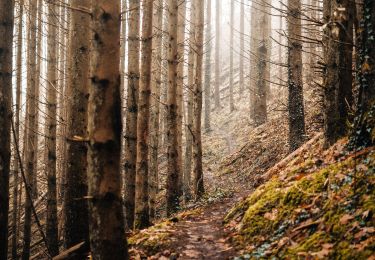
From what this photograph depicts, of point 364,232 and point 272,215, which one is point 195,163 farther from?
point 364,232

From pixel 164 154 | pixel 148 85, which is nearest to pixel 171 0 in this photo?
pixel 148 85

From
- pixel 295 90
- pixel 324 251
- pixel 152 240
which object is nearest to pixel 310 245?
pixel 324 251

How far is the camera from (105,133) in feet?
11.0

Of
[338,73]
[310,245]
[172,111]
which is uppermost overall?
[338,73]

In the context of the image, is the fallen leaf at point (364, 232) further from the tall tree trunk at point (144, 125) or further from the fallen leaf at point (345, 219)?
the tall tree trunk at point (144, 125)

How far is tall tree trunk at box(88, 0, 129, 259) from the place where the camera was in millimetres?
3367

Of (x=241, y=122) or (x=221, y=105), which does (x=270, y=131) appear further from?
(x=221, y=105)

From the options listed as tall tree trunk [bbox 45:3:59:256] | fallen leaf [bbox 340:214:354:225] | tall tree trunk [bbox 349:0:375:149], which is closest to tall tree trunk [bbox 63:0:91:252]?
fallen leaf [bbox 340:214:354:225]

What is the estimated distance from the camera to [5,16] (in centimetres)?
542

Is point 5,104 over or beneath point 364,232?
over

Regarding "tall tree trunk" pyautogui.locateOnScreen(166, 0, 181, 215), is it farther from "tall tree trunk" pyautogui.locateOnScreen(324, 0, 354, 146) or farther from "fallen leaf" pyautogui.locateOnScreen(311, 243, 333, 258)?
"fallen leaf" pyautogui.locateOnScreen(311, 243, 333, 258)

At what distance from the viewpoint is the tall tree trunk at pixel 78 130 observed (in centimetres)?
535

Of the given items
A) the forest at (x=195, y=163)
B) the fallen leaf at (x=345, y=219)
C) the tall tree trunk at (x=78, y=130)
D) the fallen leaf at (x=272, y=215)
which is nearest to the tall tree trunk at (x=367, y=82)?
the forest at (x=195, y=163)

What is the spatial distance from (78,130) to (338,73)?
3.80m
